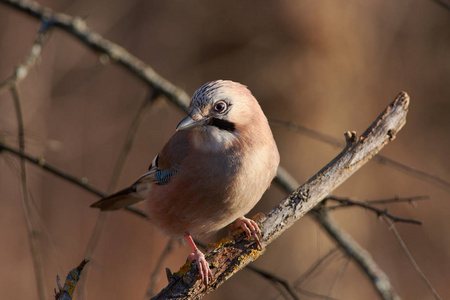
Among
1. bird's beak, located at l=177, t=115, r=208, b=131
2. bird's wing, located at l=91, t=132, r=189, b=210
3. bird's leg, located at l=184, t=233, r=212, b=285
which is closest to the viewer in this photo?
bird's leg, located at l=184, t=233, r=212, b=285

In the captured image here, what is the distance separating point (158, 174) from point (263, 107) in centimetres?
456

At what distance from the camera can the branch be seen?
3410 mm

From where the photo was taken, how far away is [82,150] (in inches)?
395

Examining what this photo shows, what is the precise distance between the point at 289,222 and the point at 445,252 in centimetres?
674

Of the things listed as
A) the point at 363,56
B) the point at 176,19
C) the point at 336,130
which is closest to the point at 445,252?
the point at 336,130

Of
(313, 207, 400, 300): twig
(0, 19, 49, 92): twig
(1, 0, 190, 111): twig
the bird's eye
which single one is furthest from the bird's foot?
(0, 19, 49, 92): twig

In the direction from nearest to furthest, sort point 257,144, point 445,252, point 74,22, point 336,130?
point 257,144
point 74,22
point 336,130
point 445,252

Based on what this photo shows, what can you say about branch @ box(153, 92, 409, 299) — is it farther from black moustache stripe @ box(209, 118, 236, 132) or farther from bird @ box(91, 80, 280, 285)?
black moustache stripe @ box(209, 118, 236, 132)

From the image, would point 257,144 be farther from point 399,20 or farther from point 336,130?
point 399,20

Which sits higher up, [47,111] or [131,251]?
[47,111]

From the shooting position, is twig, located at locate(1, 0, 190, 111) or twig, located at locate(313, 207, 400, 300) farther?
twig, located at locate(1, 0, 190, 111)

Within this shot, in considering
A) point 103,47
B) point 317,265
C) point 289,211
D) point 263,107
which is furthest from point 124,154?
point 263,107

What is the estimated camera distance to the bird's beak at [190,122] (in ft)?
11.6

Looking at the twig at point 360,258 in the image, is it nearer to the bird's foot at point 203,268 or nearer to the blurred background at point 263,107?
the bird's foot at point 203,268
